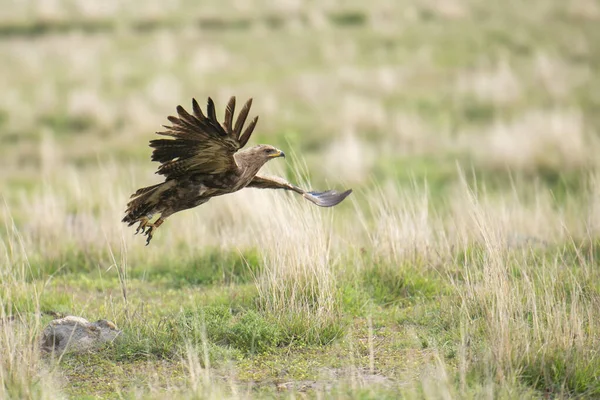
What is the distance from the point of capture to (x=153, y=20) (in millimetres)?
28859

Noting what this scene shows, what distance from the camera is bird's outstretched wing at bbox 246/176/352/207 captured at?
687 centimetres

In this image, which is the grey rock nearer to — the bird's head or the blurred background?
the bird's head

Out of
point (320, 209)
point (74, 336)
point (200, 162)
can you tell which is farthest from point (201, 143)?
point (320, 209)

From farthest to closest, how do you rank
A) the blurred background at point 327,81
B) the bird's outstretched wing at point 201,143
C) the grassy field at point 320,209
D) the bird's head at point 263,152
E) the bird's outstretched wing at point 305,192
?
the blurred background at point 327,81, the bird's outstretched wing at point 305,192, the bird's head at point 263,152, the grassy field at point 320,209, the bird's outstretched wing at point 201,143

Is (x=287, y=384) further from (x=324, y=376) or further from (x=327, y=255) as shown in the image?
(x=327, y=255)

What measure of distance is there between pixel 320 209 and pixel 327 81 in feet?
44.9

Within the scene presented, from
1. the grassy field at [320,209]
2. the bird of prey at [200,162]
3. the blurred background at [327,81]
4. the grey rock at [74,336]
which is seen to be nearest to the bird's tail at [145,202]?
the bird of prey at [200,162]

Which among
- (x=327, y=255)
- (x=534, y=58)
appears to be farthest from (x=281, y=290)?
(x=534, y=58)

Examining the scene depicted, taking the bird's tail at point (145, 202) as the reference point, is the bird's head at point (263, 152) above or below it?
above

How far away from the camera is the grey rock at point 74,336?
654 cm

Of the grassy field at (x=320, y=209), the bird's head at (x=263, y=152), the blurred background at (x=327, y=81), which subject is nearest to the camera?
the grassy field at (x=320, y=209)

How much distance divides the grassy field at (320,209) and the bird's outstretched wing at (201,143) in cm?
115

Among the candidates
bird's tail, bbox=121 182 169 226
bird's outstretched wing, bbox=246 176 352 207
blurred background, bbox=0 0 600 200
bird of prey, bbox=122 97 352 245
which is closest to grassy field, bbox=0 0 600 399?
blurred background, bbox=0 0 600 200

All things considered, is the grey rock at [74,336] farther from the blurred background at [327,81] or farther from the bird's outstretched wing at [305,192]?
Answer: the blurred background at [327,81]
